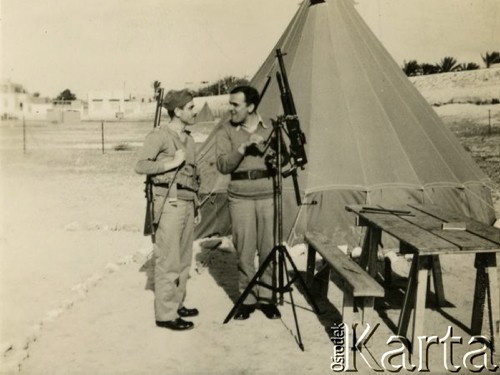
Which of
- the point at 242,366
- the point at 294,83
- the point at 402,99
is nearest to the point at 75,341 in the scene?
the point at 242,366

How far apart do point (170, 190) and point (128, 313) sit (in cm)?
126

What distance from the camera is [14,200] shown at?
10148 millimetres

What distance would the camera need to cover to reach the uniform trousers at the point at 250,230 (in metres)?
4.38

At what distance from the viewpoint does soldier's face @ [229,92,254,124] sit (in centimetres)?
430

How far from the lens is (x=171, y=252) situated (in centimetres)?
414

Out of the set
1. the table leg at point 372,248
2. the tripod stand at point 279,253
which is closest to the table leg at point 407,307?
the tripod stand at point 279,253

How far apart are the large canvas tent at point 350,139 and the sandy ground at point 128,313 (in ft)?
2.18

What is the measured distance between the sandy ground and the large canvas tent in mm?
664

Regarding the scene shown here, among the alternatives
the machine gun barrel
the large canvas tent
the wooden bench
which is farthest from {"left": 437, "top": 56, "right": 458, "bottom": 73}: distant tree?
the machine gun barrel

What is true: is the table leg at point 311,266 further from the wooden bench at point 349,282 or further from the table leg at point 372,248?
the table leg at point 372,248

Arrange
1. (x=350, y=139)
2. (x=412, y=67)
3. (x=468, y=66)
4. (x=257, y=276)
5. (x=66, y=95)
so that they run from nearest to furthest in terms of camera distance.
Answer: (x=257, y=276)
(x=350, y=139)
(x=468, y=66)
(x=412, y=67)
(x=66, y=95)

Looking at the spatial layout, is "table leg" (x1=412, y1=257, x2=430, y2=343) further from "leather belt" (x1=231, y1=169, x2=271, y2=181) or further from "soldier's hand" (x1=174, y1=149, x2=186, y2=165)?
"soldier's hand" (x1=174, y1=149, x2=186, y2=165)

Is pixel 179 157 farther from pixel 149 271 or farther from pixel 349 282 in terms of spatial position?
pixel 149 271

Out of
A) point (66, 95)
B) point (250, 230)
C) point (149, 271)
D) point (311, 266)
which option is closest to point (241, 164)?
point (250, 230)
